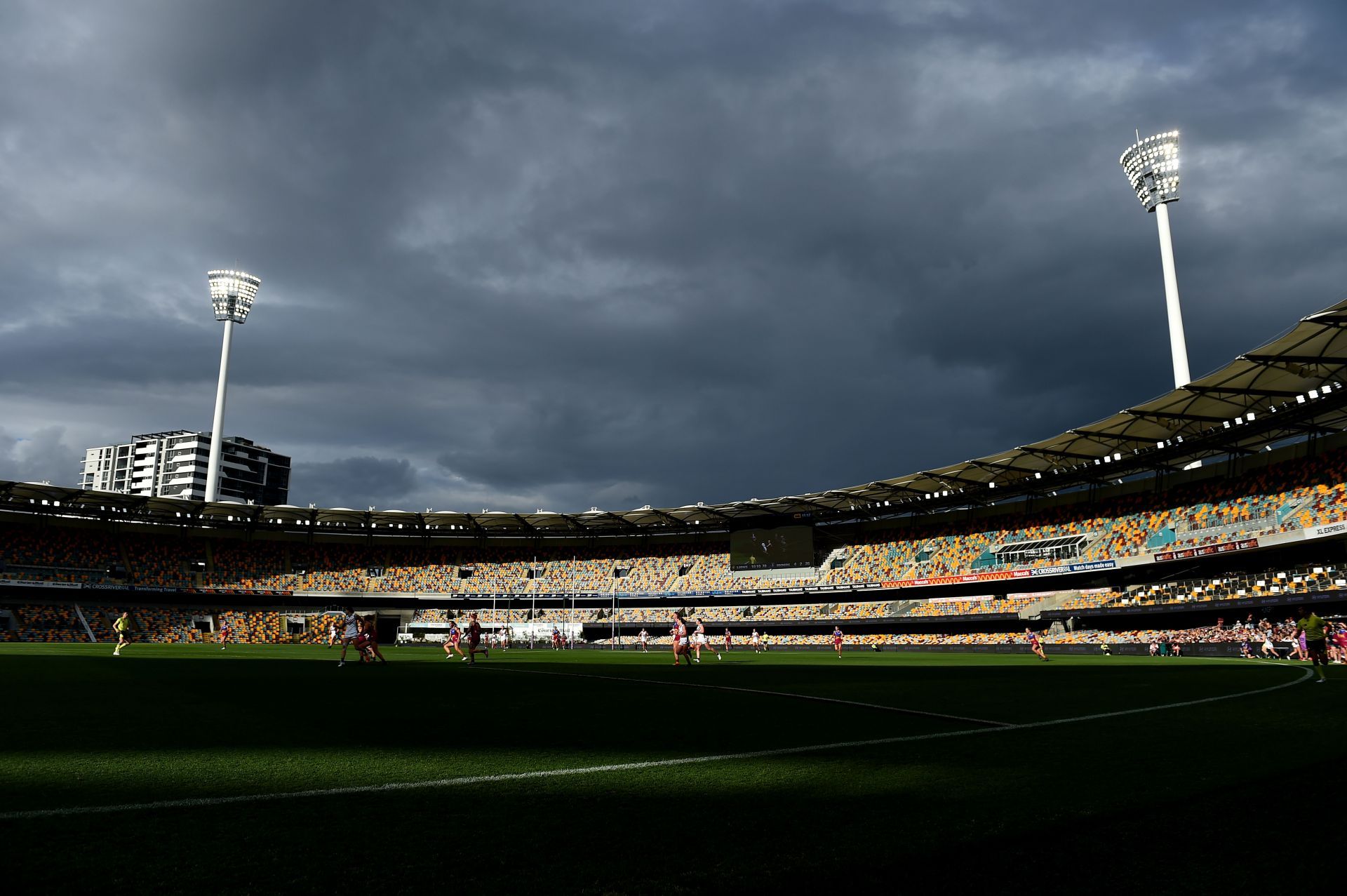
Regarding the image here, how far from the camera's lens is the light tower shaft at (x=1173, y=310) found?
5659 cm

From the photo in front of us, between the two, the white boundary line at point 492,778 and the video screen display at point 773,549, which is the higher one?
the video screen display at point 773,549

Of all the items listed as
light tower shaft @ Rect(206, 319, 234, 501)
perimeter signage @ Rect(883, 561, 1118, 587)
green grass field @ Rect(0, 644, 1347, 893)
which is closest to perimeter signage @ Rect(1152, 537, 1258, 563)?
perimeter signage @ Rect(883, 561, 1118, 587)

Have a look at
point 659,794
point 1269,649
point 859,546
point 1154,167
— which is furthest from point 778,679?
point 1154,167

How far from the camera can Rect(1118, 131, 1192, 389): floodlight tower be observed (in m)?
56.8

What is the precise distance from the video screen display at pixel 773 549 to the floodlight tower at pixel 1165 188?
105 feet

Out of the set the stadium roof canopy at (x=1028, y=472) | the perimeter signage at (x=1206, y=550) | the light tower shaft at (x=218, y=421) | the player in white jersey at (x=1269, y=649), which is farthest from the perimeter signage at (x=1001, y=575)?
the light tower shaft at (x=218, y=421)

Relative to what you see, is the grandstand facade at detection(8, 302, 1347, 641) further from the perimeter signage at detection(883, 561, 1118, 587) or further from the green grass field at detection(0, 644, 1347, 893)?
the green grass field at detection(0, 644, 1347, 893)

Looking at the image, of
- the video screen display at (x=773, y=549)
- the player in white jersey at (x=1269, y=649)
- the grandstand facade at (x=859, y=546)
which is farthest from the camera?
the video screen display at (x=773, y=549)

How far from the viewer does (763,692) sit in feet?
49.7

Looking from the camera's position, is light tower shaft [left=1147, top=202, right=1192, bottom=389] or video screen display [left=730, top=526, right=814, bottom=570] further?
video screen display [left=730, top=526, right=814, bottom=570]

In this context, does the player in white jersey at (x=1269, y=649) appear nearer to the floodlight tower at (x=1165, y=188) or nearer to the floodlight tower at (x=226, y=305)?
the floodlight tower at (x=1165, y=188)

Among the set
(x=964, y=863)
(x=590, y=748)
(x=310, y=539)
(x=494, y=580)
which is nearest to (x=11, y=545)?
(x=310, y=539)

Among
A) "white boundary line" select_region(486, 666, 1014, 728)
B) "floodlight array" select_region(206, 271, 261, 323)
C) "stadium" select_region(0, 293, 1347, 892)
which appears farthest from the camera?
"floodlight array" select_region(206, 271, 261, 323)

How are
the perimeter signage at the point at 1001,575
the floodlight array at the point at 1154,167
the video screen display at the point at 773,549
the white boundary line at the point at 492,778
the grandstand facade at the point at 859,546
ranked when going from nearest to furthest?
the white boundary line at the point at 492,778 < the grandstand facade at the point at 859,546 < the perimeter signage at the point at 1001,575 < the floodlight array at the point at 1154,167 < the video screen display at the point at 773,549
